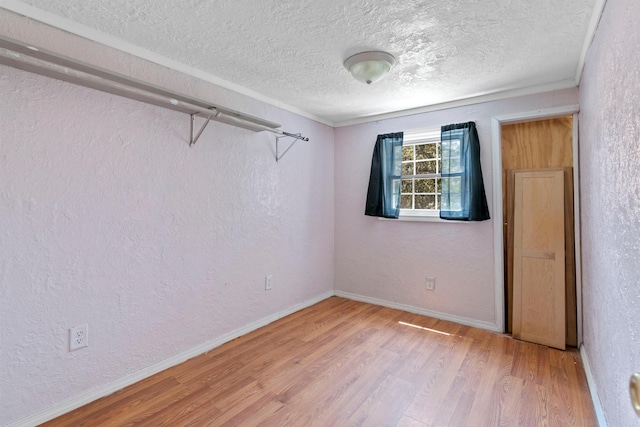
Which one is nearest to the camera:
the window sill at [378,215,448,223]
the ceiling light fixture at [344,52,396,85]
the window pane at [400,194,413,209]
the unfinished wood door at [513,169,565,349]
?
the ceiling light fixture at [344,52,396,85]

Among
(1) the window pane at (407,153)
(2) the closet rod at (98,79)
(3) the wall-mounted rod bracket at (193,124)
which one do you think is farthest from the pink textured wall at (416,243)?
(3) the wall-mounted rod bracket at (193,124)

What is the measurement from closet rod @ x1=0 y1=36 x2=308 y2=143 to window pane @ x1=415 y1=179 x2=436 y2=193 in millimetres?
1878

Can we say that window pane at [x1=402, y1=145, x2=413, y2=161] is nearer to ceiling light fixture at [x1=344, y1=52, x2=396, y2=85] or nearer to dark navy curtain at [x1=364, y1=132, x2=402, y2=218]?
dark navy curtain at [x1=364, y1=132, x2=402, y2=218]

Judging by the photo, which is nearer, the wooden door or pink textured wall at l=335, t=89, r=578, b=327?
the wooden door

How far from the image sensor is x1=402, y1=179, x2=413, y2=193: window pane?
3.30 meters

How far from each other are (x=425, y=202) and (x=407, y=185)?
274 millimetres

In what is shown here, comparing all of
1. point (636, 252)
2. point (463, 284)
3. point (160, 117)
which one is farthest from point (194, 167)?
point (463, 284)

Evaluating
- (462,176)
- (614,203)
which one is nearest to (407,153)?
(462,176)

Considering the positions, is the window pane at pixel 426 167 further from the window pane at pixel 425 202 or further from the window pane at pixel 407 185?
the window pane at pixel 425 202

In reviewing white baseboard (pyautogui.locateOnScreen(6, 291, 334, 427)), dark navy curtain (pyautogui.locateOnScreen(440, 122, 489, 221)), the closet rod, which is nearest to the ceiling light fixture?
the closet rod

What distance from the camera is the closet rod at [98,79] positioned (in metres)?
1.37

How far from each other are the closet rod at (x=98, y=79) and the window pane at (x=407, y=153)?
69.2 inches

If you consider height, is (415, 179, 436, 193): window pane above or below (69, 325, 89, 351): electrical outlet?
above

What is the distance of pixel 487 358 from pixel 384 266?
1.34 meters
